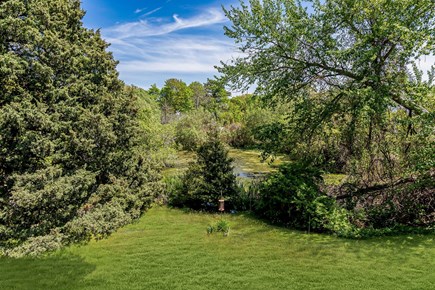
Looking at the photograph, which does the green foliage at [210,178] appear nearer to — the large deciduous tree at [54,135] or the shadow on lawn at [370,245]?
the large deciduous tree at [54,135]

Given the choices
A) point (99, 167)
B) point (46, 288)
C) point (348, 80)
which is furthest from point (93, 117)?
point (348, 80)

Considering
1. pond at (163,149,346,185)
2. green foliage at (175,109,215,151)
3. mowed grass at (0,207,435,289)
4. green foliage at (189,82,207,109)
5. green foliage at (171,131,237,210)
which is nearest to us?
mowed grass at (0,207,435,289)

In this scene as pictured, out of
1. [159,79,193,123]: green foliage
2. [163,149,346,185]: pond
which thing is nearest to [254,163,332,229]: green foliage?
[163,149,346,185]: pond

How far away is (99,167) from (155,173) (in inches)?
91.9

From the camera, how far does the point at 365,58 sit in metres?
7.71

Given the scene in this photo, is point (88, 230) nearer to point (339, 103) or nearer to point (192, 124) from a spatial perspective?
point (339, 103)

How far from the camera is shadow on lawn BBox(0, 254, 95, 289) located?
5953 mm

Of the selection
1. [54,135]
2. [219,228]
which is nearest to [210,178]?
[219,228]

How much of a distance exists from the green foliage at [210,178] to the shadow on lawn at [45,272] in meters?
4.54

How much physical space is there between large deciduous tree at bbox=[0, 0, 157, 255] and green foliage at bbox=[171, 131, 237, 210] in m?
2.07

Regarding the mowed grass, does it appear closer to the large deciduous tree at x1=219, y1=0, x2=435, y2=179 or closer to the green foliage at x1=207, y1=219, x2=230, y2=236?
the green foliage at x1=207, y1=219, x2=230, y2=236

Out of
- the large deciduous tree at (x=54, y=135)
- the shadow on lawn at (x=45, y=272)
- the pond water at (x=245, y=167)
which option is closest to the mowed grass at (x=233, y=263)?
the shadow on lawn at (x=45, y=272)

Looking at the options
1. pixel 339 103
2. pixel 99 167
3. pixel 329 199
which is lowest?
pixel 329 199

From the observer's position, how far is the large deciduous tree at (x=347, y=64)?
7570mm
